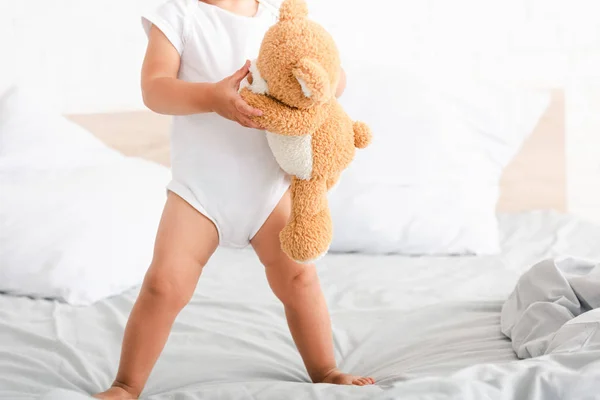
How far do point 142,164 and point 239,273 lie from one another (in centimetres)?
40

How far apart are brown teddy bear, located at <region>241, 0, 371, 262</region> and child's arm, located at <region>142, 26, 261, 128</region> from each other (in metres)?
0.02

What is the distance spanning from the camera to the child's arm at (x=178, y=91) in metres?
0.98

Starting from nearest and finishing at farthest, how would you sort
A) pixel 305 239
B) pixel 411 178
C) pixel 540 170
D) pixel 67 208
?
pixel 305 239 → pixel 67 208 → pixel 411 178 → pixel 540 170

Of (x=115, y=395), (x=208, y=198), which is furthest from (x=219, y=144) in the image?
(x=115, y=395)

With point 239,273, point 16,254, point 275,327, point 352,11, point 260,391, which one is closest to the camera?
point 260,391

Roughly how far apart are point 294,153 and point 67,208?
821 mm

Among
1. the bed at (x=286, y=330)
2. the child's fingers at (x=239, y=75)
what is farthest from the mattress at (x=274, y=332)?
the child's fingers at (x=239, y=75)

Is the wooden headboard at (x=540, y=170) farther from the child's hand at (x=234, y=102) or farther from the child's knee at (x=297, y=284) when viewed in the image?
the child's hand at (x=234, y=102)

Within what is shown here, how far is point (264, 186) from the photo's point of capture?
1137 millimetres

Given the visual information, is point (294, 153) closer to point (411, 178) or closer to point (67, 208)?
point (67, 208)

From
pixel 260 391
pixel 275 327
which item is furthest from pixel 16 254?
pixel 260 391

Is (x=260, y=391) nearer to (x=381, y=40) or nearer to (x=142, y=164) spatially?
(x=142, y=164)

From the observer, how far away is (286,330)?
1.39 metres

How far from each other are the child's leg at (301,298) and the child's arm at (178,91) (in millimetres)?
210
